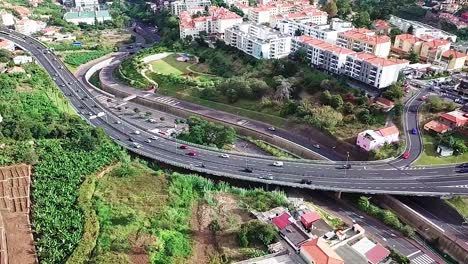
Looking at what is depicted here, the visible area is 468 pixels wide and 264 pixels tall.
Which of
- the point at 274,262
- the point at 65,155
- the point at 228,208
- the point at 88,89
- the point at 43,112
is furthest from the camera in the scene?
the point at 88,89

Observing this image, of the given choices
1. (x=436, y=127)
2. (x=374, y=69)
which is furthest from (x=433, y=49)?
(x=436, y=127)

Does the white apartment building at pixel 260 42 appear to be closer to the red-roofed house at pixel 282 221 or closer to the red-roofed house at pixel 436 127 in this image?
the red-roofed house at pixel 436 127

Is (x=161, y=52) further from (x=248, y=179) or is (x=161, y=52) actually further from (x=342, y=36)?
(x=248, y=179)

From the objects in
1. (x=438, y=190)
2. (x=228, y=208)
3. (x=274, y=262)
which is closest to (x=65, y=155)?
(x=228, y=208)

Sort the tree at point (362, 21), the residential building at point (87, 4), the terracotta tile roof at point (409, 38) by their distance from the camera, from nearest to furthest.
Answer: the terracotta tile roof at point (409, 38) < the tree at point (362, 21) < the residential building at point (87, 4)

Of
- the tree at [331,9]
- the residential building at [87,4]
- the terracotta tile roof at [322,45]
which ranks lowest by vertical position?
the residential building at [87,4]

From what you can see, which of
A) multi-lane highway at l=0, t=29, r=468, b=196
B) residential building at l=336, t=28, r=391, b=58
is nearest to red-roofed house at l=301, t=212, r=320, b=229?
multi-lane highway at l=0, t=29, r=468, b=196

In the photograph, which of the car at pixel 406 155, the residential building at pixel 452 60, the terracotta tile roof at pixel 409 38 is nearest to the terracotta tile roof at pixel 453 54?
the residential building at pixel 452 60
